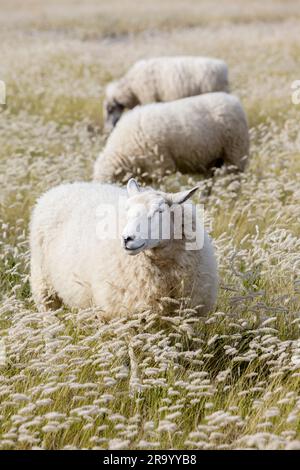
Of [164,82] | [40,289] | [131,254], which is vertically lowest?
[40,289]

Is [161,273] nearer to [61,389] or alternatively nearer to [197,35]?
[61,389]

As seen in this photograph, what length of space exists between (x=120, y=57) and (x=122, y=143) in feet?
35.5

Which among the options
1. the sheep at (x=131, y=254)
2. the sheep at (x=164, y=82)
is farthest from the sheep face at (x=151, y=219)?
the sheep at (x=164, y=82)

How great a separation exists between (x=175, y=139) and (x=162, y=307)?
3.88 metres

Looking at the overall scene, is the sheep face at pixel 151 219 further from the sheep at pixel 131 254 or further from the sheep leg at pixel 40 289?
the sheep leg at pixel 40 289

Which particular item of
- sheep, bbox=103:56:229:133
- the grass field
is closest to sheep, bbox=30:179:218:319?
the grass field

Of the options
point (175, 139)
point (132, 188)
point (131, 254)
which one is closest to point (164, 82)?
point (175, 139)

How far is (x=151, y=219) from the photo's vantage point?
3896 mm

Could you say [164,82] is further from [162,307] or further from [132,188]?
[162,307]

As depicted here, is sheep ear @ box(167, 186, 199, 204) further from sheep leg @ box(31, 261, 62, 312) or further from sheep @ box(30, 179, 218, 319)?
sheep leg @ box(31, 261, 62, 312)

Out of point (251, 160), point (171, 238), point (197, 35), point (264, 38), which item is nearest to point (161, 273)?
point (171, 238)

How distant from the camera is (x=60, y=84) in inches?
551

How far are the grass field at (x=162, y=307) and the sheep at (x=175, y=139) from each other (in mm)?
293
